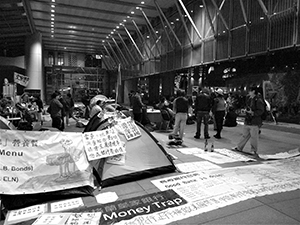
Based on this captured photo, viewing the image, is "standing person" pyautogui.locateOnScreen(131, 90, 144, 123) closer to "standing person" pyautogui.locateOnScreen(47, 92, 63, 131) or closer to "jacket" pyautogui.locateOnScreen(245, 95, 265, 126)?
"standing person" pyautogui.locateOnScreen(47, 92, 63, 131)

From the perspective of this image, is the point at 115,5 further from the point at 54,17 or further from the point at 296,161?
the point at 296,161

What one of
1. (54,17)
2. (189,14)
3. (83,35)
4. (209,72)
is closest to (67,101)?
(209,72)

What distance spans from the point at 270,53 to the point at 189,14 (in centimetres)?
746

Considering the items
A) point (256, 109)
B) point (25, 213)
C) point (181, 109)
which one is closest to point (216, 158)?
point (256, 109)

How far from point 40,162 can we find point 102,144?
1.04 meters

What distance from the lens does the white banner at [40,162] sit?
3.29 m

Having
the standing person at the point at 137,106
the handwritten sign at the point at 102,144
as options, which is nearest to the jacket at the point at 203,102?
the standing person at the point at 137,106

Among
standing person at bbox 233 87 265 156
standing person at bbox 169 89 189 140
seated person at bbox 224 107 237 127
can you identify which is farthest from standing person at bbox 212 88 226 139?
seated person at bbox 224 107 237 127

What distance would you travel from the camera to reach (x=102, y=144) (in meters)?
4.04

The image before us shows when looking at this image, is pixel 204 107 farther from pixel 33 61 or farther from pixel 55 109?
pixel 33 61

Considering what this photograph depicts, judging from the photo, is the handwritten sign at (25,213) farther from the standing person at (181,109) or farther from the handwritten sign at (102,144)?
the standing person at (181,109)

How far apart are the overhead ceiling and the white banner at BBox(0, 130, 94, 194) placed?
1465cm

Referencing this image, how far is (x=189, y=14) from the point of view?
48.8ft

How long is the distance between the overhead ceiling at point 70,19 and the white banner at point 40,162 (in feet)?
48.1
